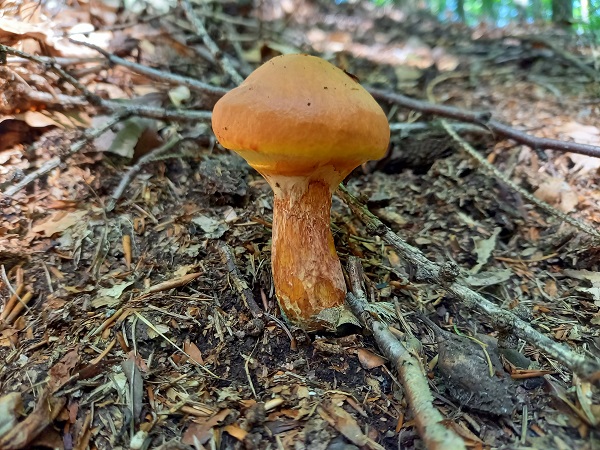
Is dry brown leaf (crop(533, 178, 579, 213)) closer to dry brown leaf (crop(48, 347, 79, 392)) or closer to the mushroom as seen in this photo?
the mushroom

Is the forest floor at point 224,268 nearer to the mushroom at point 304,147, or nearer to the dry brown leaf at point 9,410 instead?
the dry brown leaf at point 9,410

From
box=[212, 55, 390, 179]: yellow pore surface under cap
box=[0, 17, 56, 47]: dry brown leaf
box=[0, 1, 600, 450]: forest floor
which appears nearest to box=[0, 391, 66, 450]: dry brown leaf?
box=[0, 1, 600, 450]: forest floor

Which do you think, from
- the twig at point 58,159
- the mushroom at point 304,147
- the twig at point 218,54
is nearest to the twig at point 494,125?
the twig at point 218,54

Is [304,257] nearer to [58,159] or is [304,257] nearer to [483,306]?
[483,306]

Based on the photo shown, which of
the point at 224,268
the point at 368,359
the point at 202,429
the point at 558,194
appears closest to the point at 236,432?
the point at 202,429

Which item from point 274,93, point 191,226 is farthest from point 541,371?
point 191,226
